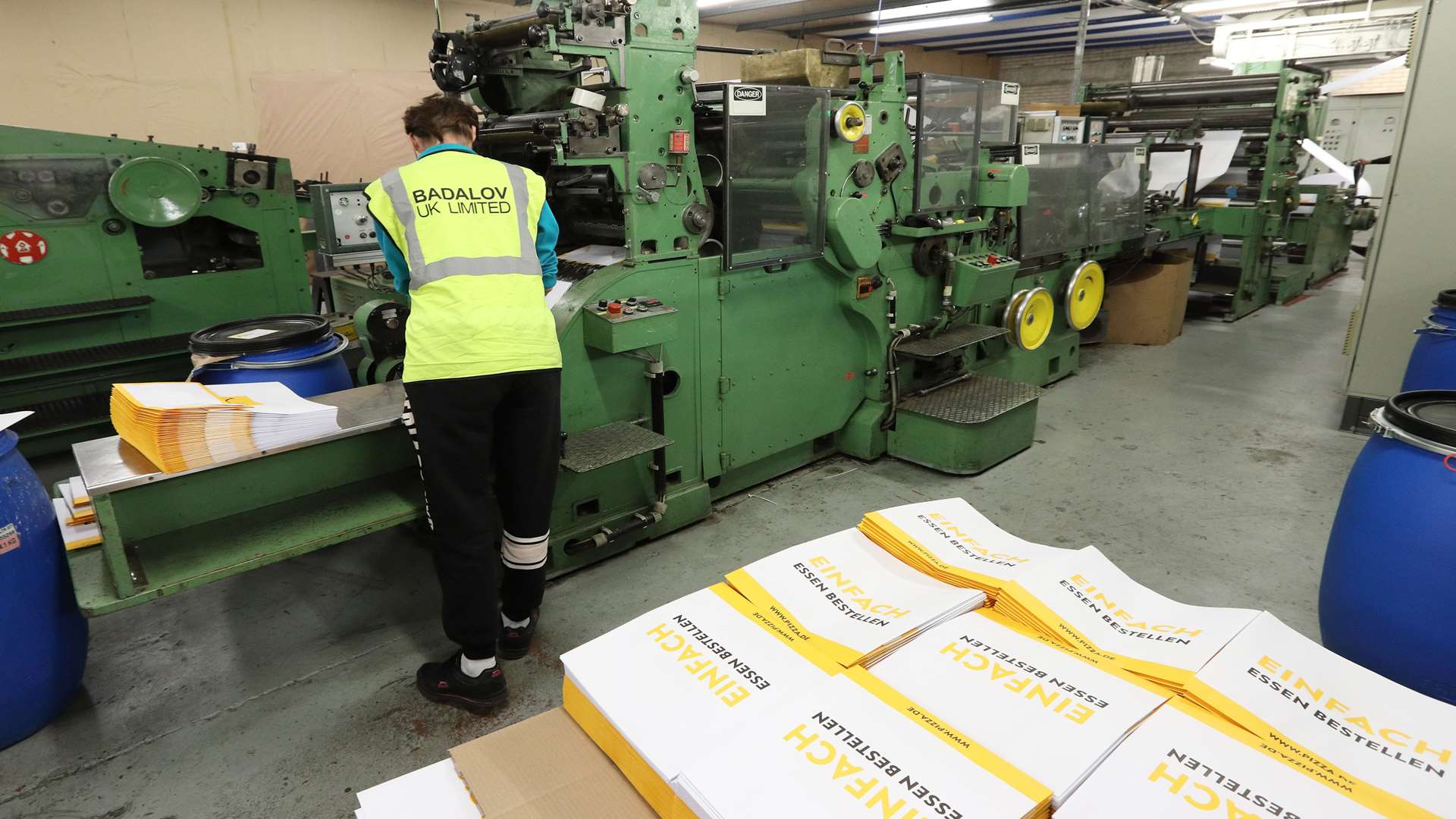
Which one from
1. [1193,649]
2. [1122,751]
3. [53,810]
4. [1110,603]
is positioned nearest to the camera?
[1122,751]

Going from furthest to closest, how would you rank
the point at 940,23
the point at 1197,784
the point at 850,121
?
1. the point at 940,23
2. the point at 850,121
3. the point at 1197,784

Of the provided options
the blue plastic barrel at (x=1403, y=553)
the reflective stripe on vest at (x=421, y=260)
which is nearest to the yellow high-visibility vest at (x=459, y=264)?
the reflective stripe on vest at (x=421, y=260)

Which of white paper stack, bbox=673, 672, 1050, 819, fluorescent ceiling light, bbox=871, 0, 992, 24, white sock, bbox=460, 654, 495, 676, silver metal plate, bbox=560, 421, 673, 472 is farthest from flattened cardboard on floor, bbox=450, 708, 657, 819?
fluorescent ceiling light, bbox=871, 0, 992, 24

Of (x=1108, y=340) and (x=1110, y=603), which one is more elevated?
(x=1110, y=603)

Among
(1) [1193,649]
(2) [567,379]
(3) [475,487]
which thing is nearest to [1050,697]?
(1) [1193,649]

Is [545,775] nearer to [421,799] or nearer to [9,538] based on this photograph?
[421,799]

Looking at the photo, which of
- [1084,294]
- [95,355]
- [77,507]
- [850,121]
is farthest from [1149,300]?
[95,355]

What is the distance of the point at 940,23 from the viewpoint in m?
9.38

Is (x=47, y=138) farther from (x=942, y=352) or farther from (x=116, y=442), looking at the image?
(x=942, y=352)

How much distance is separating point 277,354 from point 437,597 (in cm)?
96

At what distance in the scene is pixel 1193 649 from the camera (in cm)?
112

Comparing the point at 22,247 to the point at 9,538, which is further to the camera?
the point at 22,247

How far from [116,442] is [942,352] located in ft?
10.2

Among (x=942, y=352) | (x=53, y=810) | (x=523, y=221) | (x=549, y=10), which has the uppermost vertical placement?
(x=549, y=10)
